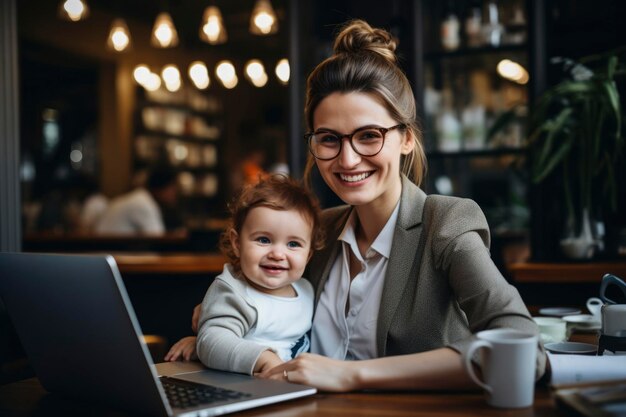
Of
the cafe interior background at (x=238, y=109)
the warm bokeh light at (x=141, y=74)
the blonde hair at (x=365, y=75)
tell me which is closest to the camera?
the blonde hair at (x=365, y=75)

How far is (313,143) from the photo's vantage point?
1.70m

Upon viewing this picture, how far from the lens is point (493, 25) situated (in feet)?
14.4

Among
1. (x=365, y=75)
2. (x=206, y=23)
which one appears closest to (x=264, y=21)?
(x=206, y=23)

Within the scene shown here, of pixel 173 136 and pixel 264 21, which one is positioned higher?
pixel 264 21

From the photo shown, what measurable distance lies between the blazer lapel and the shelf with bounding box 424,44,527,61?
2.97 metres

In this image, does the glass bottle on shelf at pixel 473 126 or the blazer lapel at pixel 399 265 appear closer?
the blazer lapel at pixel 399 265

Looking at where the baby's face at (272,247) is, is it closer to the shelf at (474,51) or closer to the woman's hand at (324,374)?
the woman's hand at (324,374)

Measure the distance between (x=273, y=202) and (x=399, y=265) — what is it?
328 mm

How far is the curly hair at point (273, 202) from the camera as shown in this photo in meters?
1.67

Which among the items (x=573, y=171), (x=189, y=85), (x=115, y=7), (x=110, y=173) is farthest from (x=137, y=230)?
(x=573, y=171)

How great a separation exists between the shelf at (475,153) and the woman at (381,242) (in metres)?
2.57

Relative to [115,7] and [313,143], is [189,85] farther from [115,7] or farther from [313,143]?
[313,143]

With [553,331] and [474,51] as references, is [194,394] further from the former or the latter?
[474,51]

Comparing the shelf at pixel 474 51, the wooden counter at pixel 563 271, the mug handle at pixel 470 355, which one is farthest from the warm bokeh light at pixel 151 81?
the mug handle at pixel 470 355
